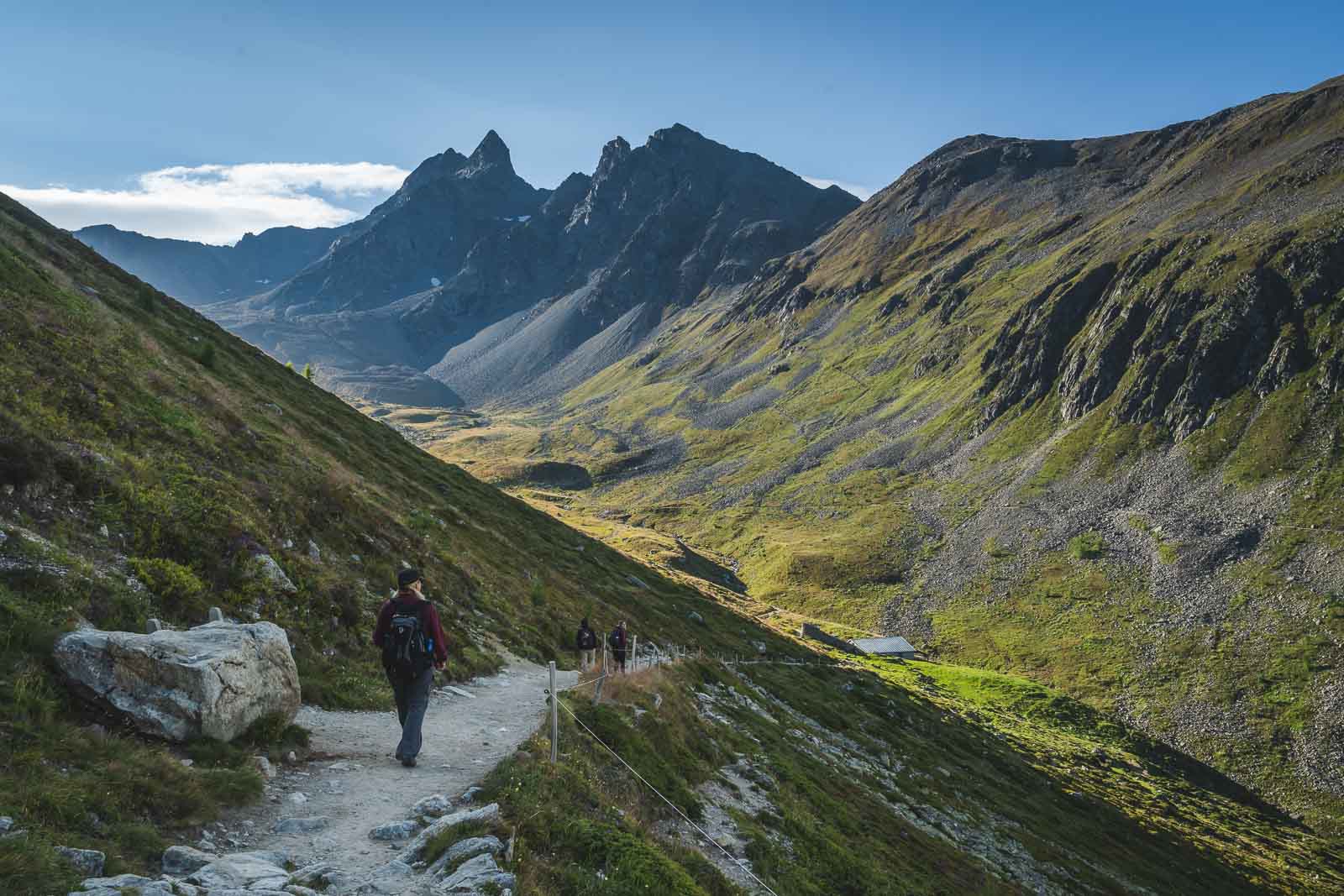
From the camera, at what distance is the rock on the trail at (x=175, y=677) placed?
9.62 metres

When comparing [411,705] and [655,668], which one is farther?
[655,668]

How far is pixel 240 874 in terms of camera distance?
7715mm

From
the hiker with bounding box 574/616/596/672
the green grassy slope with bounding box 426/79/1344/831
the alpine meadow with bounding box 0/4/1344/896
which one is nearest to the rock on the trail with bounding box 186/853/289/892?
the alpine meadow with bounding box 0/4/1344/896

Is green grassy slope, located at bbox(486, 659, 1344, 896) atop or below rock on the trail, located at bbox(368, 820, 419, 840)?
below

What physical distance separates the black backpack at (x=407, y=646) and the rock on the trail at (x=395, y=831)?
2.61 metres

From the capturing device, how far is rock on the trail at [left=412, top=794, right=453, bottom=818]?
1003 cm

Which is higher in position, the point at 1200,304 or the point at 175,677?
the point at 1200,304

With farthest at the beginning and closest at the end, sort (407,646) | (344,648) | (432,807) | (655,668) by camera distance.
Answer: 1. (655,668)
2. (344,648)
3. (407,646)
4. (432,807)

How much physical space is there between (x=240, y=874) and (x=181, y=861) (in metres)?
0.67

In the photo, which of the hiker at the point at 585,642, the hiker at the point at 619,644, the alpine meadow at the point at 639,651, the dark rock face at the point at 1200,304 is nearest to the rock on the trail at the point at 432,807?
the alpine meadow at the point at 639,651

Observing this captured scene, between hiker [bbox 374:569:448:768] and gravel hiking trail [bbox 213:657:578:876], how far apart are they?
76cm

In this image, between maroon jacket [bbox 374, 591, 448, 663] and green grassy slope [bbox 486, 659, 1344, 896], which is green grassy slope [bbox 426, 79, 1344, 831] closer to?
green grassy slope [bbox 486, 659, 1344, 896]

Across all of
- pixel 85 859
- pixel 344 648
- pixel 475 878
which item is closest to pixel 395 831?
pixel 475 878

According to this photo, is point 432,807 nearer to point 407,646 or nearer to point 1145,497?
point 407,646
